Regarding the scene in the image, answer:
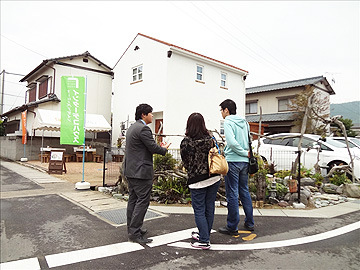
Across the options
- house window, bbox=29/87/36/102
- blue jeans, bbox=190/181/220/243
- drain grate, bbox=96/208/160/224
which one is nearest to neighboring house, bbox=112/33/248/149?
house window, bbox=29/87/36/102

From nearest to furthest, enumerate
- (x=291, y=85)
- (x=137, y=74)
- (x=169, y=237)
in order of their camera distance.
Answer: (x=169, y=237), (x=137, y=74), (x=291, y=85)

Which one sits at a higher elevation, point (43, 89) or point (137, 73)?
point (137, 73)

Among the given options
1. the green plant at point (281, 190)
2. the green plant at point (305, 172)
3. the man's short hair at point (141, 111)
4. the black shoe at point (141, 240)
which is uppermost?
the man's short hair at point (141, 111)

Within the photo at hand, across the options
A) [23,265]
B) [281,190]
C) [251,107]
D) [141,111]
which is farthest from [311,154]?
[251,107]

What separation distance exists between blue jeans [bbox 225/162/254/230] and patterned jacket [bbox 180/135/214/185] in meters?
0.69

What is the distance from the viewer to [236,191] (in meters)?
3.68

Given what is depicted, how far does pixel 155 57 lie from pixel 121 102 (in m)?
4.31

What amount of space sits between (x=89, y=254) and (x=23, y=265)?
694 mm

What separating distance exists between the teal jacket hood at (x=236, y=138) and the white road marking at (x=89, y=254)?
1838mm

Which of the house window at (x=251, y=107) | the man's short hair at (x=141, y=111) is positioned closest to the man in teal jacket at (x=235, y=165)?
the man's short hair at (x=141, y=111)

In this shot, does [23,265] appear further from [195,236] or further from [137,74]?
[137,74]

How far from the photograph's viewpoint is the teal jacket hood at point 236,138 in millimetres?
3645

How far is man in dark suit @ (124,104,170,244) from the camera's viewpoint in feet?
11.1

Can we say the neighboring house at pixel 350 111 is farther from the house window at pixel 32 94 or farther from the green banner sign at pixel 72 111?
the green banner sign at pixel 72 111
